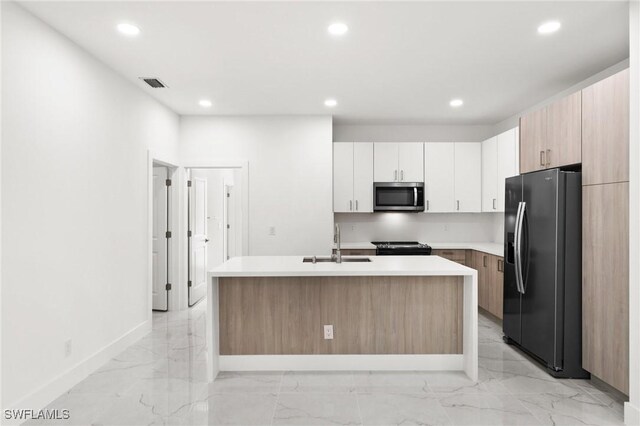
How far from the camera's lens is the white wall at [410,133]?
5.63m

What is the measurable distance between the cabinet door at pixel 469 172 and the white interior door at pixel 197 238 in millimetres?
3654

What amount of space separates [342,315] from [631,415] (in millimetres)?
1927

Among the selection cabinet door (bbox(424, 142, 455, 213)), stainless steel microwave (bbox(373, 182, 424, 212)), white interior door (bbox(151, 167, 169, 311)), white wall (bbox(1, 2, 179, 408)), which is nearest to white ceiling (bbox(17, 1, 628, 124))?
white wall (bbox(1, 2, 179, 408))

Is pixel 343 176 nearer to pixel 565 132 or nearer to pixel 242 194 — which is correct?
pixel 242 194

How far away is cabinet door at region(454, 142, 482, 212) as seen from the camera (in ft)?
17.5

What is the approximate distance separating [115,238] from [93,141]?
890 millimetres

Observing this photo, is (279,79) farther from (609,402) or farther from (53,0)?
(609,402)

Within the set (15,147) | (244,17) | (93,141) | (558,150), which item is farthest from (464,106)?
(15,147)

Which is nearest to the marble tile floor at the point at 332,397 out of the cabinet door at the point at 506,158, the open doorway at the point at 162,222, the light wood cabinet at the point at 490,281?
the light wood cabinet at the point at 490,281

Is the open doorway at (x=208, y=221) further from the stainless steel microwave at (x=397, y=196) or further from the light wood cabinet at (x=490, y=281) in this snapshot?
the light wood cabinet at (x=490, y=281)

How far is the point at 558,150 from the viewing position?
3.14 m

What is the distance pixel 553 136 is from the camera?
10.5 ft

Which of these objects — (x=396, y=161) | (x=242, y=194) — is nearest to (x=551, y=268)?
(x=396, y=161)

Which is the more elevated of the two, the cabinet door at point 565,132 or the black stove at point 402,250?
the cabinet door at point 565,132
